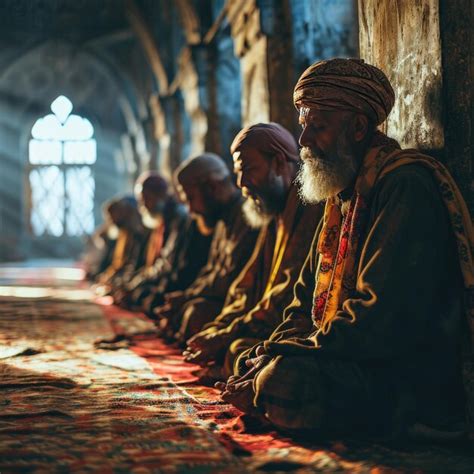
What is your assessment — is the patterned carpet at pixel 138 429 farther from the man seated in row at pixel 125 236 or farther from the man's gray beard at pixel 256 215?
the man seated in row at pixel 125 236

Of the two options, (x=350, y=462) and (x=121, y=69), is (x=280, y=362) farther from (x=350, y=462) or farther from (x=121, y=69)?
(x=121, y=69)

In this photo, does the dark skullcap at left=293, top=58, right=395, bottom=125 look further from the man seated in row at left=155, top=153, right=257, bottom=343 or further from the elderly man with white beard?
the man seated in row at left=155, top=153, right=257, bottom=343

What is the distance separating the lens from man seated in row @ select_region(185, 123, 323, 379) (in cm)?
466

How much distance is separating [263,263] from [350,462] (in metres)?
2.32

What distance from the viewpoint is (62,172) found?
2312 centimetres

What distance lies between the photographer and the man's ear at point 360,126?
371 cm

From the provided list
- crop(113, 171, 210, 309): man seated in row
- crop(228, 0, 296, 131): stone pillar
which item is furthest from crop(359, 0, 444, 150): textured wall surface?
crop(113, 171, 210, 309): man seated in row

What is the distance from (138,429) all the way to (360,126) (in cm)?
155

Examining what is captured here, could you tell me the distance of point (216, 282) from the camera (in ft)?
20.0

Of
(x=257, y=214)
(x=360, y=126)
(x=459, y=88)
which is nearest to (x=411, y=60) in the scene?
(x=459, y=88)

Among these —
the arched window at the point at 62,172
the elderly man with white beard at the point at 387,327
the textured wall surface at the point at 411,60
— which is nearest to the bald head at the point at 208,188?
the textured wall surface at the point at 411,60

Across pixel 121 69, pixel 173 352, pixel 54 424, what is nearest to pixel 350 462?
pixel 54 424

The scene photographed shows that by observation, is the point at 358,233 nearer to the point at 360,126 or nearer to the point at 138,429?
the point at 360,126

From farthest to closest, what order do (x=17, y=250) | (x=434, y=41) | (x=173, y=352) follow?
(x=17, y=250) < (x=173, y=352) < (x=434, y=41)
